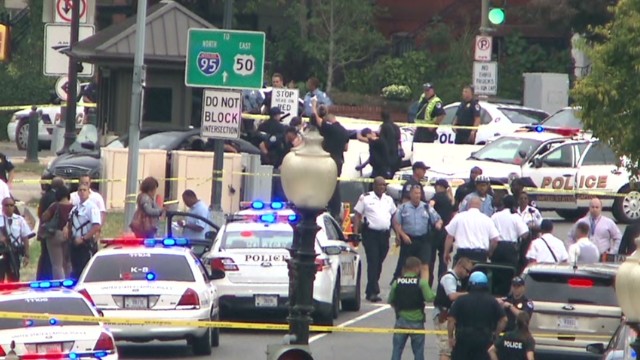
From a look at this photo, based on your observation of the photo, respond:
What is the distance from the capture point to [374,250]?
25156 millimetres

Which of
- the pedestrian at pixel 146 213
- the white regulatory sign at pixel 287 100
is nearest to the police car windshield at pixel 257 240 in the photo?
the pedestrian at pixel 146 213

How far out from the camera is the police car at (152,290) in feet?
64.4

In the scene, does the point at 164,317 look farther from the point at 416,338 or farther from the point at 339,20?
the point at 339,20

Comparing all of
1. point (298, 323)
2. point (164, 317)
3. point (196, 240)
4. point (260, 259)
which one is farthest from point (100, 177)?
point (298, 323)

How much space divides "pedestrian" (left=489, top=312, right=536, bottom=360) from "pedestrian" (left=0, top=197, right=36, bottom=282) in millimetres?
8291

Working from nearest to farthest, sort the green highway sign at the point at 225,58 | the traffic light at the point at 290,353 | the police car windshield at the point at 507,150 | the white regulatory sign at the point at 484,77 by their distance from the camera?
the traffic light at the point at 290,353, the green highway sign at the point at 225,58, the police car windshield at the point at 507,150, the white regulatory sign at the point at 484,77

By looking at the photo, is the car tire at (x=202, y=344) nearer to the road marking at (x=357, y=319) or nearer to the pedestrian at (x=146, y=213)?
the road marking at (x=357, y=319)

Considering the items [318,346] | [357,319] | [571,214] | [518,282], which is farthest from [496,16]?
[518,282]

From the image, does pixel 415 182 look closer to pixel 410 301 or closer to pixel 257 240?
pixel 257 240

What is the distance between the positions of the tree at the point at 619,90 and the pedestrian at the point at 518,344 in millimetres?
3598

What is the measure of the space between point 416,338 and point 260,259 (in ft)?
12.6

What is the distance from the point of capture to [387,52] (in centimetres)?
5416

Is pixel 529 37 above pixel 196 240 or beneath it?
above

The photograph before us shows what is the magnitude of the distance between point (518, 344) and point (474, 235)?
18.7ft
